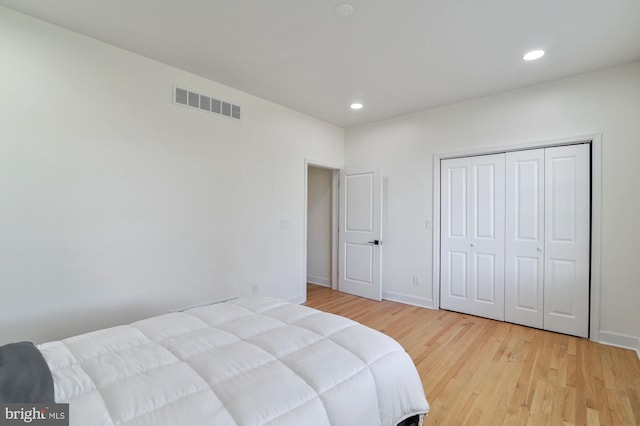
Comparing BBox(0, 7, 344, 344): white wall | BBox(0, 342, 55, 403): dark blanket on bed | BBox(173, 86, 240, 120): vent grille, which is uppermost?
BBox(173, 86, 240, 120): vent grille

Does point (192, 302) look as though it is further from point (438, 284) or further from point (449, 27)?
point (449, 27)

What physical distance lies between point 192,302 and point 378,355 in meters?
2.30

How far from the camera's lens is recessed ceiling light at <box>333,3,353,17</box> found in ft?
6.70

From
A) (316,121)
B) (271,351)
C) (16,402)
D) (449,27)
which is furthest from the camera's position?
(316,121)

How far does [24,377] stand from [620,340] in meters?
4.40

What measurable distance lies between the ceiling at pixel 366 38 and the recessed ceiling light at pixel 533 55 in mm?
48

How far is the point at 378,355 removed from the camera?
1.43m

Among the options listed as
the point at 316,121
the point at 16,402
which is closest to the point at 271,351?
the point at 16,402

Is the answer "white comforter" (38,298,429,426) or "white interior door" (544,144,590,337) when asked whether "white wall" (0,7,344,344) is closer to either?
"white comforter" (38,298,429,426)

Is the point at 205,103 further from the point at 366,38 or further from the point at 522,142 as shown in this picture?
the point at 522,142

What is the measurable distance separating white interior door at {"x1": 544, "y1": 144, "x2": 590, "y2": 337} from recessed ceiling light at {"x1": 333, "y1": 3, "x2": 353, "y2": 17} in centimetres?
268

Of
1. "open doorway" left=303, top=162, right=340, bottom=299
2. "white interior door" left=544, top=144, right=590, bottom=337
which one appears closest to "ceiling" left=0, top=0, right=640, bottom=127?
"white interior door" left=544, top=144, right=590, bottom=337

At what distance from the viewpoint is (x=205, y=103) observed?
318cm

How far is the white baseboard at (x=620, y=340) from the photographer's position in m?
2.79
